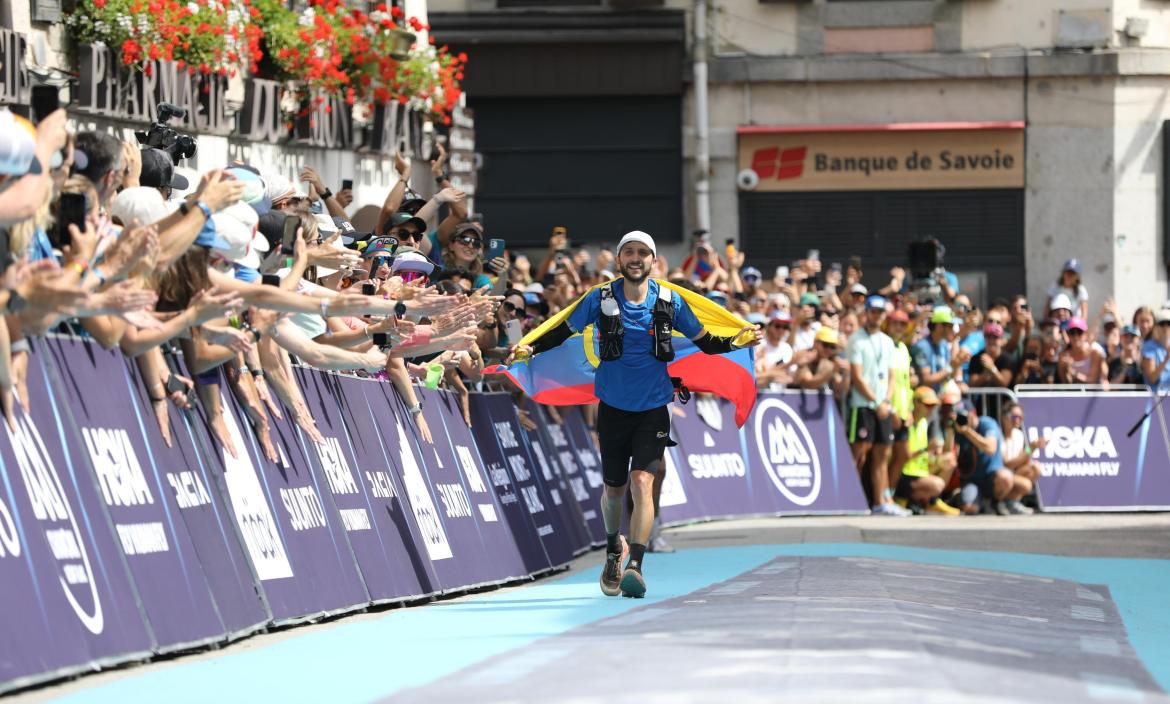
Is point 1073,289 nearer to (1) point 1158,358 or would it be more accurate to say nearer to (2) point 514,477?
(1) point 1158,358

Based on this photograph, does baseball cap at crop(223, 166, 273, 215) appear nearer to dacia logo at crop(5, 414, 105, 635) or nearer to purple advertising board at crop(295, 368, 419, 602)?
purple advertising board at crop(295, 368, 419, 602)

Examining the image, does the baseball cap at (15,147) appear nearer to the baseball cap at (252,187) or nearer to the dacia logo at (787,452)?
the baseball cap at (252,187)

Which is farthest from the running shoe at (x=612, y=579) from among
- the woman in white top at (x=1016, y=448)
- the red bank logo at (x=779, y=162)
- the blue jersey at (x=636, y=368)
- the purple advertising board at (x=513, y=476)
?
the red bank logo at (x=779, y=162)

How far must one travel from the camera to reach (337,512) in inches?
465

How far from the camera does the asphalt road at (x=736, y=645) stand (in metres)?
7.69

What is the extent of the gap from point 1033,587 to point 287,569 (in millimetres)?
6005

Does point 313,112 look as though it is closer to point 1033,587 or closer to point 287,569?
point 1033,587

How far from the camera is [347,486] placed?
39.9ft

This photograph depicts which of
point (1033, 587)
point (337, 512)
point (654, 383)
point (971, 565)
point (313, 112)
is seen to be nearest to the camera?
point (337, 512)

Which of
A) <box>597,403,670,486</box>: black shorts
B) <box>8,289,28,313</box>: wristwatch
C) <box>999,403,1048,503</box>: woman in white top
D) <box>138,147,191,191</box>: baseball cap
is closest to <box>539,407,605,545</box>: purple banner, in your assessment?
<box>597,403,670,486</box>: black shorts

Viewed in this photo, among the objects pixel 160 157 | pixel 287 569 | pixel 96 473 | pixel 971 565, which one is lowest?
pixel 971 565

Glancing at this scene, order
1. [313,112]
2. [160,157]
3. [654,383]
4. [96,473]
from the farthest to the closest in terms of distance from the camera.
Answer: [313,112]
[654,383]
[160,157]
[96,473]

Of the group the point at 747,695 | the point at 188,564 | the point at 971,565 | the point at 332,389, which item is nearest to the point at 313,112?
the point at 971,565

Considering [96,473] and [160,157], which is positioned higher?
[160,157]
